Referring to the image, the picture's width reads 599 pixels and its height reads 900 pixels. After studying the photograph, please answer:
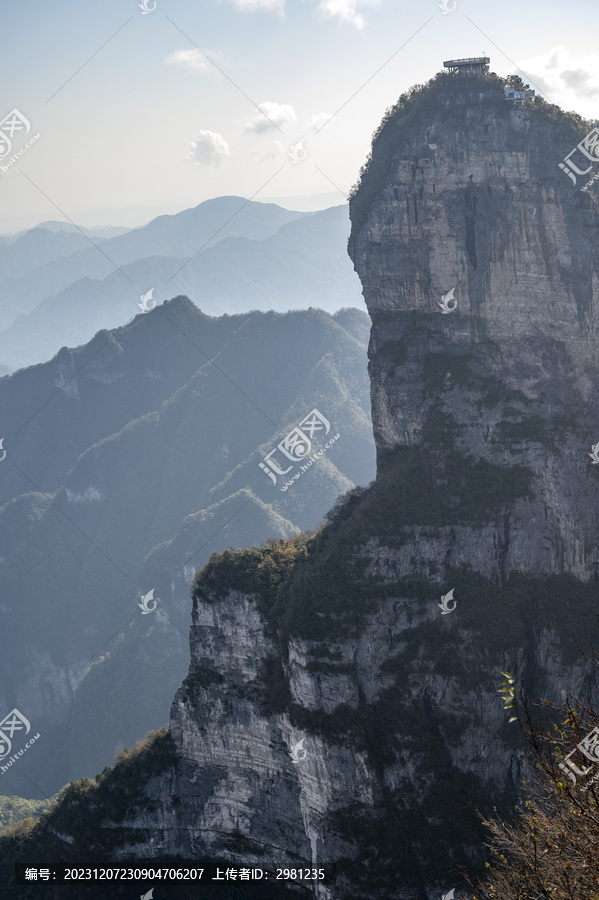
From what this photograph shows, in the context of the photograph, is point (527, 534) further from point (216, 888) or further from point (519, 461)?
point (216, 888)

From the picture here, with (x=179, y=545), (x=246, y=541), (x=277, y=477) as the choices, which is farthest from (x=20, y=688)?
(x=277, y=477)

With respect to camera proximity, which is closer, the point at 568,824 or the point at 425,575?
the point at 568,824

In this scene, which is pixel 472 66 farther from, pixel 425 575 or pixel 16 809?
pixel 16 809

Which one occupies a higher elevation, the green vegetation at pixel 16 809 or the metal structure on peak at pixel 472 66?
the metal structure on peak at pixel 472 66

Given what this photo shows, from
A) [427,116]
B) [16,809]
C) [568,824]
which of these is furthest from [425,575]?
[16,809]

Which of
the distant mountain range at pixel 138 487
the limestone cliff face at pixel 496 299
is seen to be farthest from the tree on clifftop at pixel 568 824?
the distant mountain range at pixel 138 487

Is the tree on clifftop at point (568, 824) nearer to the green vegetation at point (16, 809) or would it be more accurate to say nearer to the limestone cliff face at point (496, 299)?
the limestone cliff face at point (496, 299)

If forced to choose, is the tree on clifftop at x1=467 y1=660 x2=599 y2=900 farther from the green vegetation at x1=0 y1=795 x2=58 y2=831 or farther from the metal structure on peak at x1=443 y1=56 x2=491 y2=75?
the green vegetation at x1=0 y1=795 x2=58 y2=831
